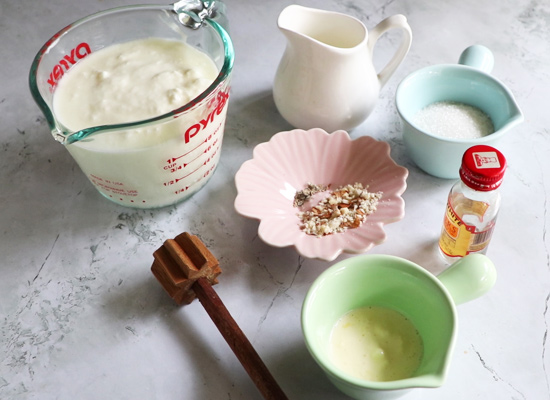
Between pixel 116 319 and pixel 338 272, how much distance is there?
10.8 inches

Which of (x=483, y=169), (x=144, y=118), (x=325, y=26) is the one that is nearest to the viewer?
(x=483, y=169)

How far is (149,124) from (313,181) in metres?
Answer: 0.25

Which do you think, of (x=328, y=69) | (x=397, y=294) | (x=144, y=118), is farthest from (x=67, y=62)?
(x=397, y=294)

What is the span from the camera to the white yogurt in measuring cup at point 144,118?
0.74 meters

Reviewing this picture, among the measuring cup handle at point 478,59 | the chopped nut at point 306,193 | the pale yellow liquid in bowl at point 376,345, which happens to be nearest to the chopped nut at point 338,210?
the chopped nut at point 306,193

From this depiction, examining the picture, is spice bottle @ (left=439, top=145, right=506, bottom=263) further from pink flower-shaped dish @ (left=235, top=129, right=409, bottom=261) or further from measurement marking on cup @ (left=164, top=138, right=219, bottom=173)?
measurement marking on cup @ (left=164, top=138, right=219, bottom=173)

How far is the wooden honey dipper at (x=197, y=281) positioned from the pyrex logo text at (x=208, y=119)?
12 cm

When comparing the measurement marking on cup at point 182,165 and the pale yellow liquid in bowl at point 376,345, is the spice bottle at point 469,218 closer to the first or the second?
the pale yellow liquid in bowl at point 376,345

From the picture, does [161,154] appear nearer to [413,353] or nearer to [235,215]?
[235,215]

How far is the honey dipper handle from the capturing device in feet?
2.09

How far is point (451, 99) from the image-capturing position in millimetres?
909

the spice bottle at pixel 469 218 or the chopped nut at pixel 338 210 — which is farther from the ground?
the spice bottle at pixel 469 218

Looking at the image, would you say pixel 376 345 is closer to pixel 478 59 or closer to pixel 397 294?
pixel 397 294

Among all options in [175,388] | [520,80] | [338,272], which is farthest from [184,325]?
[520,80]
